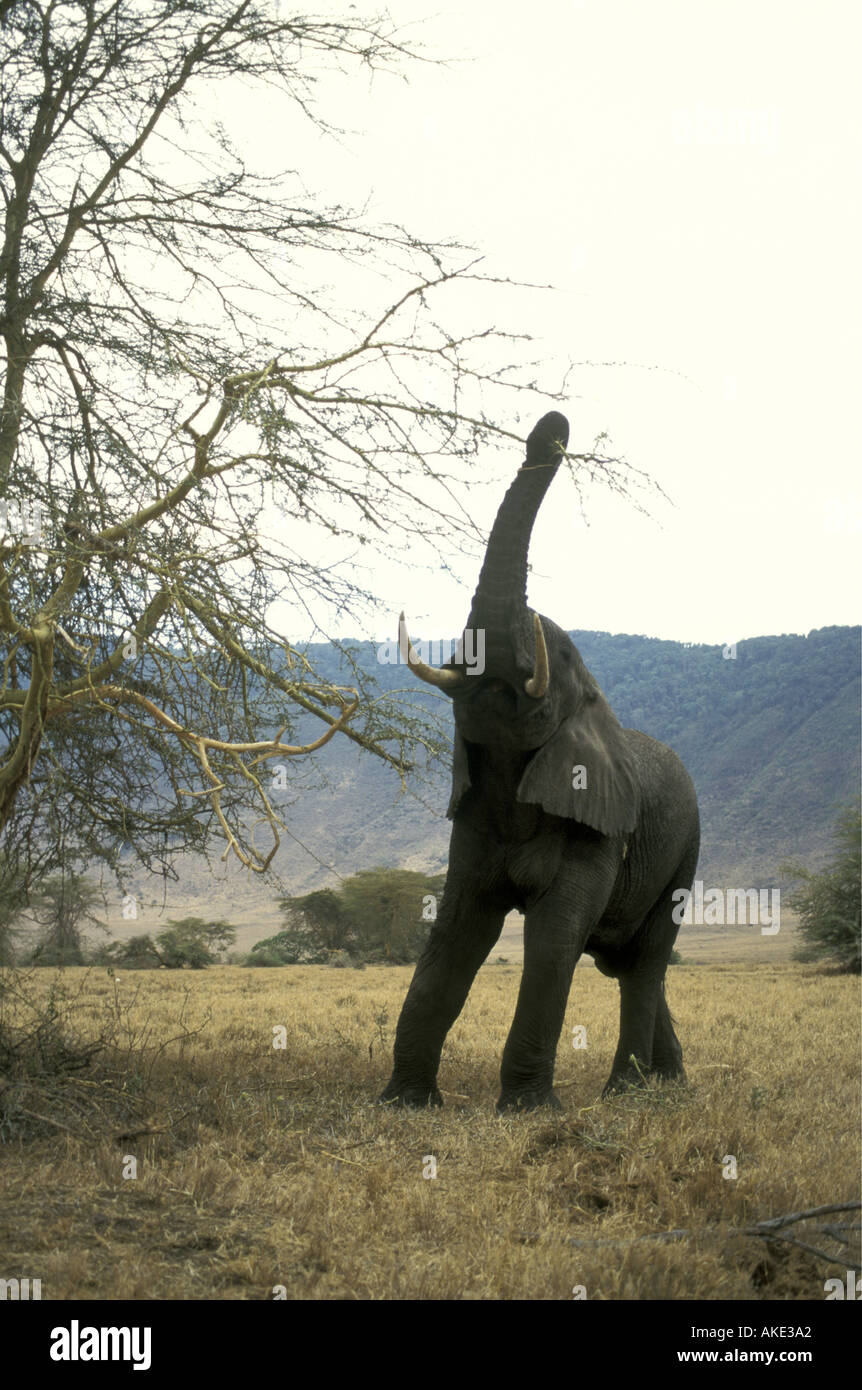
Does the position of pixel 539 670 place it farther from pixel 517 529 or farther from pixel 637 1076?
pixel 637 1076

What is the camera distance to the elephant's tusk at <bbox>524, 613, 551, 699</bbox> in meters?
6.97

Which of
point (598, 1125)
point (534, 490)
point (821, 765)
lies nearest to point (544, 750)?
point (534, 490)

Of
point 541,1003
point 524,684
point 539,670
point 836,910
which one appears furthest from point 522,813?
point 836,910

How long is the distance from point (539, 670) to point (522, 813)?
0.98 meters

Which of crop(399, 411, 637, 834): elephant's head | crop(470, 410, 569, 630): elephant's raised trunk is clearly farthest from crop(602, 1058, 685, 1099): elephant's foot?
crop(470, 410, 569, 630): elephant's raised trunk

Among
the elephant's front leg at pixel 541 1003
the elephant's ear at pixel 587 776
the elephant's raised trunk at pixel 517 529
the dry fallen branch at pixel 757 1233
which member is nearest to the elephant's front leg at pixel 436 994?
the elephant's front leg at pixel 541 1003

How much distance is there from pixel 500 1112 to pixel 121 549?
12.7 feet

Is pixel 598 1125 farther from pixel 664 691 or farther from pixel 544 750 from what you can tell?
pixel 664 691

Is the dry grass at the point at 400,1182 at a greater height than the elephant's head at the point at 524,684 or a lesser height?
lesser

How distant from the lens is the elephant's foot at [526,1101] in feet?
24.3

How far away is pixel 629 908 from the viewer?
349 inches

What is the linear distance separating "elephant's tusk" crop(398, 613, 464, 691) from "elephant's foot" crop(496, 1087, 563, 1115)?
95.1 inches

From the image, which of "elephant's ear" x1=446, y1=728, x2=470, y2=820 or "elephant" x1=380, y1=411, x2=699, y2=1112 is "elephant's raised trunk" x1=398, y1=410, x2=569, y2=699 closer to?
"elephant" x1=380, y1=411, x2=699, y2=1112

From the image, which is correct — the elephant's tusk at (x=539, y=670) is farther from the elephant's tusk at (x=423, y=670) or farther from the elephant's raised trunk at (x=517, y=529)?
the elephant's tusk at (x=423, y=670)
